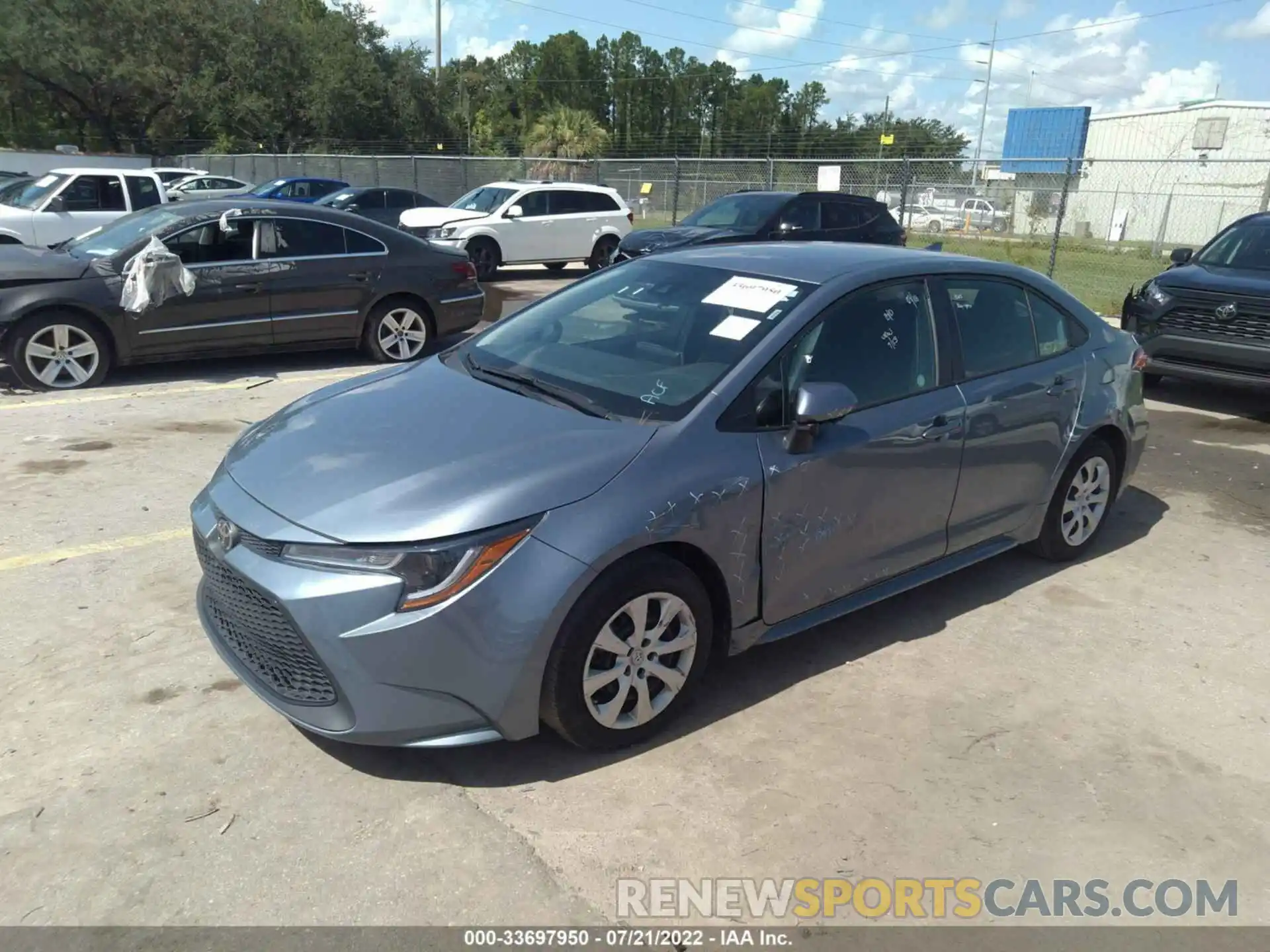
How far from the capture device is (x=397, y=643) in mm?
2797

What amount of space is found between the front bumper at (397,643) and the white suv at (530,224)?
14011mm

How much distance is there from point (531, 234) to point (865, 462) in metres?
14.4

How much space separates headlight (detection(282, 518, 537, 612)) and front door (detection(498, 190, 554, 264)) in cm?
1470

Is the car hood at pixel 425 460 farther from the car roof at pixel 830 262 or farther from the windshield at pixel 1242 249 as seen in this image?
the windshield at pixel 1242 249

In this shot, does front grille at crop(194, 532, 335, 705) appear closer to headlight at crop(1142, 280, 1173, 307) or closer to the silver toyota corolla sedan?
the silver toyota corolla sedan

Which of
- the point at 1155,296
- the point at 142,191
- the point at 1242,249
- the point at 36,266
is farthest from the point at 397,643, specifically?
the point at 142,191

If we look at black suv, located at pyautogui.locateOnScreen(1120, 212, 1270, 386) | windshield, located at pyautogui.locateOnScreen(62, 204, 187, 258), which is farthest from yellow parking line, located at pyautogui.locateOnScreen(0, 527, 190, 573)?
black suv, located at pyautogui.locateOnScreen(1120, 212, 1270, 386)

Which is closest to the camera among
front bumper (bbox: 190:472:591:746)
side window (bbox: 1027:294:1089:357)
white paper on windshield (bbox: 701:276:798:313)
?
front bumper (bbox: 190:472:591:746)

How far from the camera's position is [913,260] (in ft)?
13.9

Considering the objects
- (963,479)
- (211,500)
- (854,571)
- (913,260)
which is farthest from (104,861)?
(913,260)

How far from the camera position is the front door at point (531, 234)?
16938 mm

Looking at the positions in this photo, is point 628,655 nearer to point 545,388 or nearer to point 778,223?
point 545,388

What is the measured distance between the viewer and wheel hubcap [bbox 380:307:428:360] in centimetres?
926

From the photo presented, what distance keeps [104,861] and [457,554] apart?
1.30m
